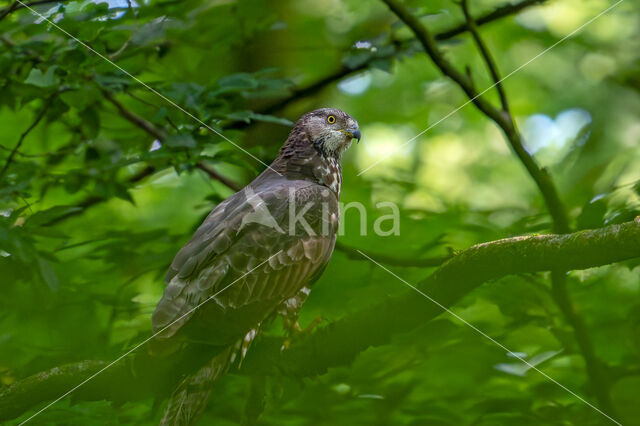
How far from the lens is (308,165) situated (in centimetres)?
515

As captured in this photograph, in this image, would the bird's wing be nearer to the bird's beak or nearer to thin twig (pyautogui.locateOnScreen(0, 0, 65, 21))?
the bird's beak

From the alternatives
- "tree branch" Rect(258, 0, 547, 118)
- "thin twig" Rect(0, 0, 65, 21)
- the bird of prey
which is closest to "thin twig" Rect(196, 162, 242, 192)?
the bird of prey

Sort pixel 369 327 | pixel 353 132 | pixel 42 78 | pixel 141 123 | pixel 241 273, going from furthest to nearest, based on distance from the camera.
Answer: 1. pixel 353 132
2. pixel 141 123
3. pixel 241 273
4. pixel 42 78
5. pixel 369 327

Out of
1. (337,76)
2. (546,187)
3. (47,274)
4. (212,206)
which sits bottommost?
(47,274)

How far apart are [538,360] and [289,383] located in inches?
56.5

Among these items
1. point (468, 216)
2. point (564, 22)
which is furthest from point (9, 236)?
point (564, 22)

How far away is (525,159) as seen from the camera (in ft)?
15.5

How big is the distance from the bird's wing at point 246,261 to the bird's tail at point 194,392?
0.56 ft

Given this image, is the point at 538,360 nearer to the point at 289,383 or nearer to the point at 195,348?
the point at 289,383

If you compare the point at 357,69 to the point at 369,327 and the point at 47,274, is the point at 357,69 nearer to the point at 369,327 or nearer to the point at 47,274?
the point at 369,327

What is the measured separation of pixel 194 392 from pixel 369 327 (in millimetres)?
1194

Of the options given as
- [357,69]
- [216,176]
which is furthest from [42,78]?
[357,69]

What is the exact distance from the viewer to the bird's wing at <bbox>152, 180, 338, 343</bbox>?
3988mm

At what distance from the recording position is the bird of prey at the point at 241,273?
3.93 metres
